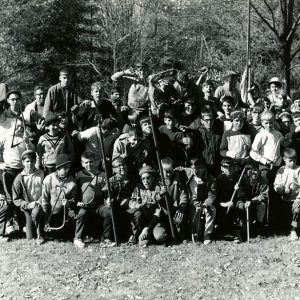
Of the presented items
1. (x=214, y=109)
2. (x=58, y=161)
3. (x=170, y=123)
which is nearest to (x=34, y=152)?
(x=58, y=161)

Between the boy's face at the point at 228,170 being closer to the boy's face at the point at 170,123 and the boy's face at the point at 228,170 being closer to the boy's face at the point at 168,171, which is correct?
the boy's face at the point at 168,171

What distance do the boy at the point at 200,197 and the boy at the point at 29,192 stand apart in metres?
2.63

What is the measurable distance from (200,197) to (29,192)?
3013 mm

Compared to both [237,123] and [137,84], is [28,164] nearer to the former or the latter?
[137,84]

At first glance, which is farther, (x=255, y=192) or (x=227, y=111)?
(x=227, y=111)

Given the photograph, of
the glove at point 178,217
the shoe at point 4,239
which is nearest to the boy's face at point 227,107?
the glove at point 178,217

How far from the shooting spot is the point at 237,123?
866 cm

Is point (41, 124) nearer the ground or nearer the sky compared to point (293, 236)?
nearer the sky

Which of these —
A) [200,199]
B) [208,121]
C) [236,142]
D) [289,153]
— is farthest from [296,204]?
[208,121]

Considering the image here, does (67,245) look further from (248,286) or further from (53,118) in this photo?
(248,286)

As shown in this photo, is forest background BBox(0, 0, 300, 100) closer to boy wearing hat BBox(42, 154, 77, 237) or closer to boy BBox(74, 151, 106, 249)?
boy BBox(74, 151, 106, 249)

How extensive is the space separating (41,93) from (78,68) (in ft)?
63.4

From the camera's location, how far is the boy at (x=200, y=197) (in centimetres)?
808

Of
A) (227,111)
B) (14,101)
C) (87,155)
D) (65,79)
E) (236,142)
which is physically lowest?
(87,155)
